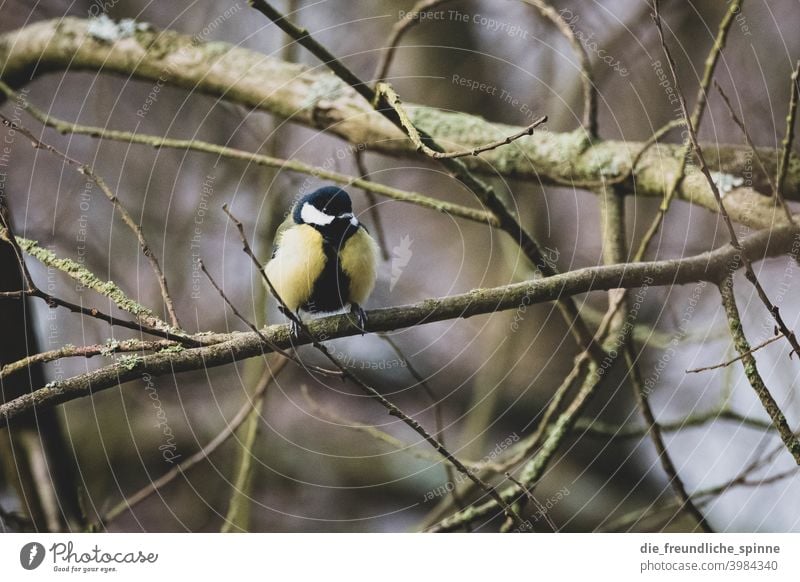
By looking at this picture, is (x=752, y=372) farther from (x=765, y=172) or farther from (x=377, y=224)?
(x=377, y=224)

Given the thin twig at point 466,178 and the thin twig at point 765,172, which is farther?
the thin twig at point 765,172

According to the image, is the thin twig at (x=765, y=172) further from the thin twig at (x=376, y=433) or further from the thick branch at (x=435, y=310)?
the thin twig at (x=376, y=433)

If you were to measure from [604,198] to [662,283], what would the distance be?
0.14 meters

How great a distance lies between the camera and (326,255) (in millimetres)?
800

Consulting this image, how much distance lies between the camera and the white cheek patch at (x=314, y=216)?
0.79m

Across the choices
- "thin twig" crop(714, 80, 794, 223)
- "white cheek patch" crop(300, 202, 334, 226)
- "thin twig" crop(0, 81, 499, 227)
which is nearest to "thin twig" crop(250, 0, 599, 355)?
"thin twig" crop(0, 81, 499, 227)

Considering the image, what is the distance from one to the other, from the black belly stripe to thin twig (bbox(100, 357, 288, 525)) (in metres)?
0.08

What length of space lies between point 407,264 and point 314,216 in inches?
5.2

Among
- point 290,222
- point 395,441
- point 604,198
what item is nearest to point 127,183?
point 290,222

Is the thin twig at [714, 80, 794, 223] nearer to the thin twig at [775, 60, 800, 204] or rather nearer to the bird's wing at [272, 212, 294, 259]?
the thin twig at [775, 60, 800, 204]

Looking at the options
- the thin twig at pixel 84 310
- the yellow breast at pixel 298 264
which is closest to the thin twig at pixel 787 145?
the yellow breast at pixel 298 264

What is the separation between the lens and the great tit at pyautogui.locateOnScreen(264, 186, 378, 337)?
2.61ft

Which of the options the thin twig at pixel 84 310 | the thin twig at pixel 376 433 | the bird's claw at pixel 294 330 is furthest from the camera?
the thin twig at pixel 376 433
